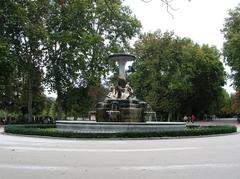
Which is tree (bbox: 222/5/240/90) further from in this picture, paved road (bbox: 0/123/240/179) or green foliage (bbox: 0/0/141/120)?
paved road (bbox: 0/123/240/179)

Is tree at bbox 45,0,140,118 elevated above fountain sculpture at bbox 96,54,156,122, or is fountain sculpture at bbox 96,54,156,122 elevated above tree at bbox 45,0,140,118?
tree at bbox 45,0,140,118

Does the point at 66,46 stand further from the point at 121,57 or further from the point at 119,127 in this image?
the point at 119,127

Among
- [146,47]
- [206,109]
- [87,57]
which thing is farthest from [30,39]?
[206,109]

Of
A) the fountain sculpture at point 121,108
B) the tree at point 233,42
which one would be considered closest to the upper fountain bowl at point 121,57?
the fountain sculpture at point 121,108

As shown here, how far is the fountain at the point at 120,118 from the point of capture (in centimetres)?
3039

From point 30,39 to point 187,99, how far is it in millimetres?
34822

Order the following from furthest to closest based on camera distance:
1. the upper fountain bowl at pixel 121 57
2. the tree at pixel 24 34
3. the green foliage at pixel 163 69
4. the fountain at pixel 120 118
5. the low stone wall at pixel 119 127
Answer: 1. the green foliage at pixel 163 69
2. the tree at pixel 24 34
3. the upper fountain bowl at pixel 121 57
4. the fountain at pixel 120 118
5. the low stone wall at pixel 119 127

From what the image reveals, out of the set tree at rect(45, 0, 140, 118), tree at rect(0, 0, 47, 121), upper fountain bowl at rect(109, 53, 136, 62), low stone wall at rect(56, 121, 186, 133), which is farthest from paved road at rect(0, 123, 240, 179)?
tree at rect(45, 0, 140, 118)

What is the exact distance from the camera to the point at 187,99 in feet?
276

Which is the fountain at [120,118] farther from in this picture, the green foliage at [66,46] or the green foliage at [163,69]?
the green foliage at [163,69]

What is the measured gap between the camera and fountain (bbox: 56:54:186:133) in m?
30.4

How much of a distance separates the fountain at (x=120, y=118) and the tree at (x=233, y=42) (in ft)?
110

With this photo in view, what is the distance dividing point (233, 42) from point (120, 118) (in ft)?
123

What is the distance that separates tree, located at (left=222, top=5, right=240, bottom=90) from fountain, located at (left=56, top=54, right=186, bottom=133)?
3361 cm
